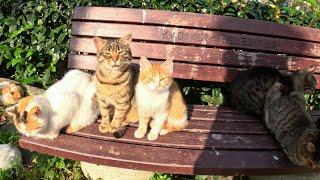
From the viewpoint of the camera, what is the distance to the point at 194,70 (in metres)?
3.88

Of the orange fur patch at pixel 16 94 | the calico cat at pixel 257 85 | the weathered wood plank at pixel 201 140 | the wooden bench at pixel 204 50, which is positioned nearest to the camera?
the weathered wood plank at pixel 201 140

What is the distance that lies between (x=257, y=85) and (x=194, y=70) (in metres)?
0.55

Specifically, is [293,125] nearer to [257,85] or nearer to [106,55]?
[257,85]

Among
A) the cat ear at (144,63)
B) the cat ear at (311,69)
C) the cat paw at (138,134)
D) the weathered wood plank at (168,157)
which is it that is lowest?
the weathered wood plank at (168,157)

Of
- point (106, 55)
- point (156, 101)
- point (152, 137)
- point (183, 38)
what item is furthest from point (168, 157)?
point (183, 38)

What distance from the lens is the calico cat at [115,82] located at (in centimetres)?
289

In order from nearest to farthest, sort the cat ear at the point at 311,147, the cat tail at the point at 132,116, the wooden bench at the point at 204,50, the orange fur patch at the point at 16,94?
the cat ear at the point at 311,147 → the wooden bench at the point at 204,50 → the cat tail at the point at 132,116 → the orange fur patch at the point at 16,94

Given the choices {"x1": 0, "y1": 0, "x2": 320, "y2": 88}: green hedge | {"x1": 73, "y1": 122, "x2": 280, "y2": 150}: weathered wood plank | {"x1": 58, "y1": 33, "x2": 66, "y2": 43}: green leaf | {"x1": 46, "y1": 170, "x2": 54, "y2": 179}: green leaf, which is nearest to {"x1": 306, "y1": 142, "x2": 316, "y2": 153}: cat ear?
{"x1": 73, "y1": 122, "x2": 280, "y2": 150}: weathered wood plank

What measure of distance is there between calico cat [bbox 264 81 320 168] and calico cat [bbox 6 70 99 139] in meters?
1.29

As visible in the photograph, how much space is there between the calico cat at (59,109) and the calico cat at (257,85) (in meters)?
1.23

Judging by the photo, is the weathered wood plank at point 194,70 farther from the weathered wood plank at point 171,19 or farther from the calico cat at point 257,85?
the weathered wood plank at point 171,19

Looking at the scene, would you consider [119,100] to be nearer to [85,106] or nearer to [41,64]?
[85,106]

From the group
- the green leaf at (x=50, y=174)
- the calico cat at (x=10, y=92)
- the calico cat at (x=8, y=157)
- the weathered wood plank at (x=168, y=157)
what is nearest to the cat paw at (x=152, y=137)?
the weathered wood plank at (x=168, y=157)

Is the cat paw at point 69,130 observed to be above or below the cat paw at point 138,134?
below
